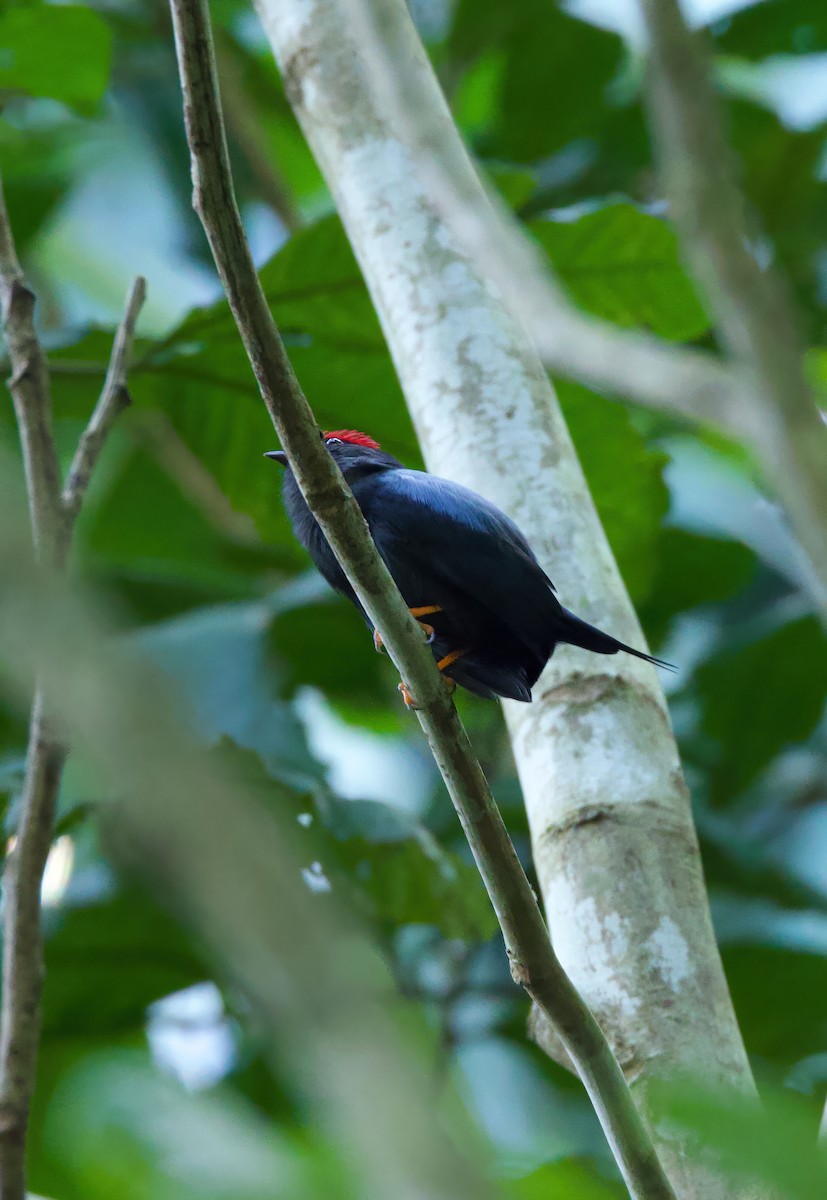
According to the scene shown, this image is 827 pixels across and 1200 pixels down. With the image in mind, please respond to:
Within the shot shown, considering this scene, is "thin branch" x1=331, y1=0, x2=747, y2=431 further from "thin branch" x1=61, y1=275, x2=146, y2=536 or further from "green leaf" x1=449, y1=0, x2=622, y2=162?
"green leaf" x1=449, y1=0, x2=622, y2=162

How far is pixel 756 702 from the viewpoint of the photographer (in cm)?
459

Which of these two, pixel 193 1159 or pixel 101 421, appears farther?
pixel 101 421

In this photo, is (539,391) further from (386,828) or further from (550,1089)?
(550,1089)

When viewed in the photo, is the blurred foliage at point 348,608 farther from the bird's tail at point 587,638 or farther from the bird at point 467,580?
the bird's tail at point 587,638

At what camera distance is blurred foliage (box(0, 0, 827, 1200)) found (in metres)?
3.39

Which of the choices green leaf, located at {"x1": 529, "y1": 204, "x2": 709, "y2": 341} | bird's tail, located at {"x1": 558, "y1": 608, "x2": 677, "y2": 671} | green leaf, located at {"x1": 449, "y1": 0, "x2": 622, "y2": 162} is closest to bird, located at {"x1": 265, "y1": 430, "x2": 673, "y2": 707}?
bird's tail, located at {"x1": 558, "y1": 608, "x2": 677, "y2": 671}

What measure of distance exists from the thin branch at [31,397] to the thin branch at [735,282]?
5.85ft

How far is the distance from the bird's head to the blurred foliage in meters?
0.51

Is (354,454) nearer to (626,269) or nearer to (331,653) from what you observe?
(626,269)

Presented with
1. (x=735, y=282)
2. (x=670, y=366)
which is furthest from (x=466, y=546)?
(x=735, y=282)

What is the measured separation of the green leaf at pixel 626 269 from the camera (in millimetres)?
3391

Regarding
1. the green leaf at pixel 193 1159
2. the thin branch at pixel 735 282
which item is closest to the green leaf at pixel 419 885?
the green leaf at pixel 193 1159

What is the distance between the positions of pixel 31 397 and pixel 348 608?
1.52m

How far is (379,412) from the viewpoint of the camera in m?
3.58
